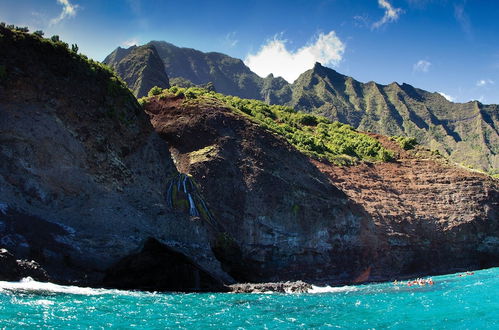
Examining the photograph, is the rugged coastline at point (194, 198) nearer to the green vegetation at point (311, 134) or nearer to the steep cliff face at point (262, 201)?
the steep cliff face at point (262, 201)

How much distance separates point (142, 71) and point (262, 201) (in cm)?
6832

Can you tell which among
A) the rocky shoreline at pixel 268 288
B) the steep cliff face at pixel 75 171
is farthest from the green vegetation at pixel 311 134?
the rocky shoreline at pixel 268 288

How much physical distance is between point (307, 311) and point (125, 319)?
10.3 m

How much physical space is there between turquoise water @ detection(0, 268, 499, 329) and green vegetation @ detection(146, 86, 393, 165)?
28986 mm

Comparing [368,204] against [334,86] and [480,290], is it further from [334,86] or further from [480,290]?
[334,86]

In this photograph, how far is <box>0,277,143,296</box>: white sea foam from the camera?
928 inches

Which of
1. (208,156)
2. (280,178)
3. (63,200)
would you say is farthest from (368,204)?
(63,200)

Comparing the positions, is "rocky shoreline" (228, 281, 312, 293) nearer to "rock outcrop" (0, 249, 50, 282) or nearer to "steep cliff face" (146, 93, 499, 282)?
"steep cliff face" (146, 93, 499, 282)

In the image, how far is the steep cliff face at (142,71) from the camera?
100 m

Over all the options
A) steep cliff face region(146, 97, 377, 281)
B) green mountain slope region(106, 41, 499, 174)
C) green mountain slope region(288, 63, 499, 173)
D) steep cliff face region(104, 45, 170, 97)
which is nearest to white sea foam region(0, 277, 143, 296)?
steep cliff face region(146, 97, 377, 281)

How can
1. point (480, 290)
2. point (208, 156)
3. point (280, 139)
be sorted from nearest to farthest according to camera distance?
point (480, 290), point (208, 156), point (280, 139)

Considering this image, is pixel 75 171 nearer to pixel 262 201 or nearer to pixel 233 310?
pixel 233 310

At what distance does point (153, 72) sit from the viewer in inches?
4102

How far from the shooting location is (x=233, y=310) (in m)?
24.7
